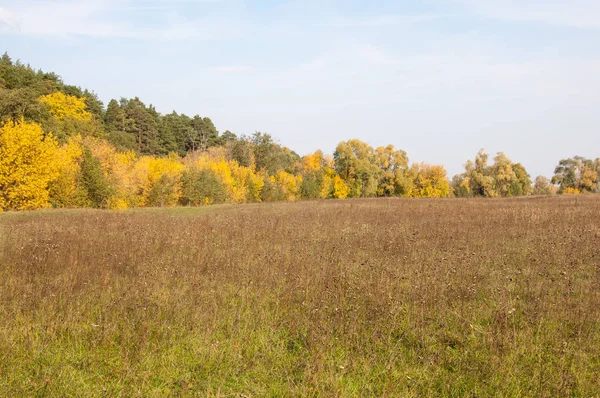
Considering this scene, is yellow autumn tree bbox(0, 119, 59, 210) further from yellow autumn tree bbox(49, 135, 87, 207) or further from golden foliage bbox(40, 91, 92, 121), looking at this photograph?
golden foliage bbox(40, 91, 92, 121)

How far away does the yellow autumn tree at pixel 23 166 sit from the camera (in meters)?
28.5

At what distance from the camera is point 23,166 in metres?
29.2

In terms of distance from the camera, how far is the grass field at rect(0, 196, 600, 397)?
4.01 metres

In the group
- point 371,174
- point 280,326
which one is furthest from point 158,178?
point 280,326

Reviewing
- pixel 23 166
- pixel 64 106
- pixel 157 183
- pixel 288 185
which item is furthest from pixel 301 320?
pixel 64 106

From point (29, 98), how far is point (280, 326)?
45951 mm

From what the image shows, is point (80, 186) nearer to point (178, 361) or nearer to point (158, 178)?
point (158, 178)

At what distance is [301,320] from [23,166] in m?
32.9

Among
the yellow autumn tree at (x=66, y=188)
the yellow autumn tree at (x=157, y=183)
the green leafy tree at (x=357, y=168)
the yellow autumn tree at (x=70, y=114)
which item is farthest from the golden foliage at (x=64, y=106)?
the green leafy tree at (x=357, y=168)

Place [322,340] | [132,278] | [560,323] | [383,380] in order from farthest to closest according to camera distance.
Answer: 1. [132,278]
2. [560,323]
3. [322,340]
4. [383,380]

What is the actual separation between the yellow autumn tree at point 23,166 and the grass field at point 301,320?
2405 centimetres

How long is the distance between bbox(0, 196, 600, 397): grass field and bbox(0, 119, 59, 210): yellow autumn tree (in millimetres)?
24046

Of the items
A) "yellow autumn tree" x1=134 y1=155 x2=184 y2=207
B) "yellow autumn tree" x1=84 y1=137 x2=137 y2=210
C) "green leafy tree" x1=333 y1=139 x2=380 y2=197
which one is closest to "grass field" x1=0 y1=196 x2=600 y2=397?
"yellow autumn tree" x1=84 y1=137 x2=137 y2=210

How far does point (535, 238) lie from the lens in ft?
34.4
